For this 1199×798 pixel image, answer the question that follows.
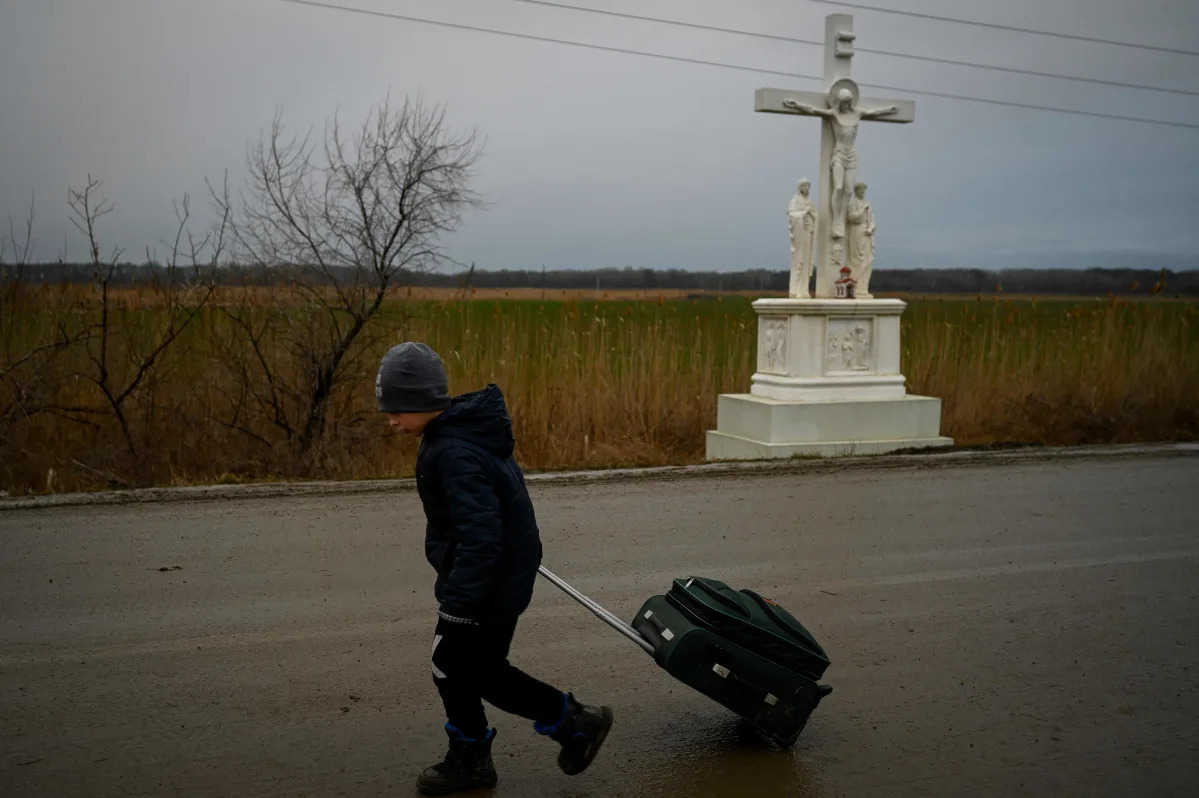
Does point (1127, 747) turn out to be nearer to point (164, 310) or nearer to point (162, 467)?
point (162, 467)

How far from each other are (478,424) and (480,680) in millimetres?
864

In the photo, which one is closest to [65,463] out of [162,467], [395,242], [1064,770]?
[162,467]

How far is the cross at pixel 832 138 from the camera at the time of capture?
43.1 ft

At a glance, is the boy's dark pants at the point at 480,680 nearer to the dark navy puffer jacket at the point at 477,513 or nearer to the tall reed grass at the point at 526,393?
the dark navy puffer jacket at the point at 477,513

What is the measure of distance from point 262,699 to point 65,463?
681 centimetres

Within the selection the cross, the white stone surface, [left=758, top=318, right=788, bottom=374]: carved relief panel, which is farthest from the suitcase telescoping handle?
the cross

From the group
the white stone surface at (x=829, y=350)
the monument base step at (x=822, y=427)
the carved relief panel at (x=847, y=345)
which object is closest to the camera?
the monument base step at (x=822, y=427)

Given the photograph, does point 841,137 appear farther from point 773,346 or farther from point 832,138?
point 773,346

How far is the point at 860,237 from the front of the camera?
13266mm

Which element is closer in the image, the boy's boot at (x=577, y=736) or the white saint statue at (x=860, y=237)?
the boy's boot at (x=577, y=736)

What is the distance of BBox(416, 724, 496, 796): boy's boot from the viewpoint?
3.95m

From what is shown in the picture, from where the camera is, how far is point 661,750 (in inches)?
173

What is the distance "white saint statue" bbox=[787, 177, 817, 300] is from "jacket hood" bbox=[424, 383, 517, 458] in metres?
9.62

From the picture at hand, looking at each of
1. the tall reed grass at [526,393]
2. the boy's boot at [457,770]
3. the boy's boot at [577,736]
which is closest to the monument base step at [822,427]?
the tall reed grass at [526,393]
